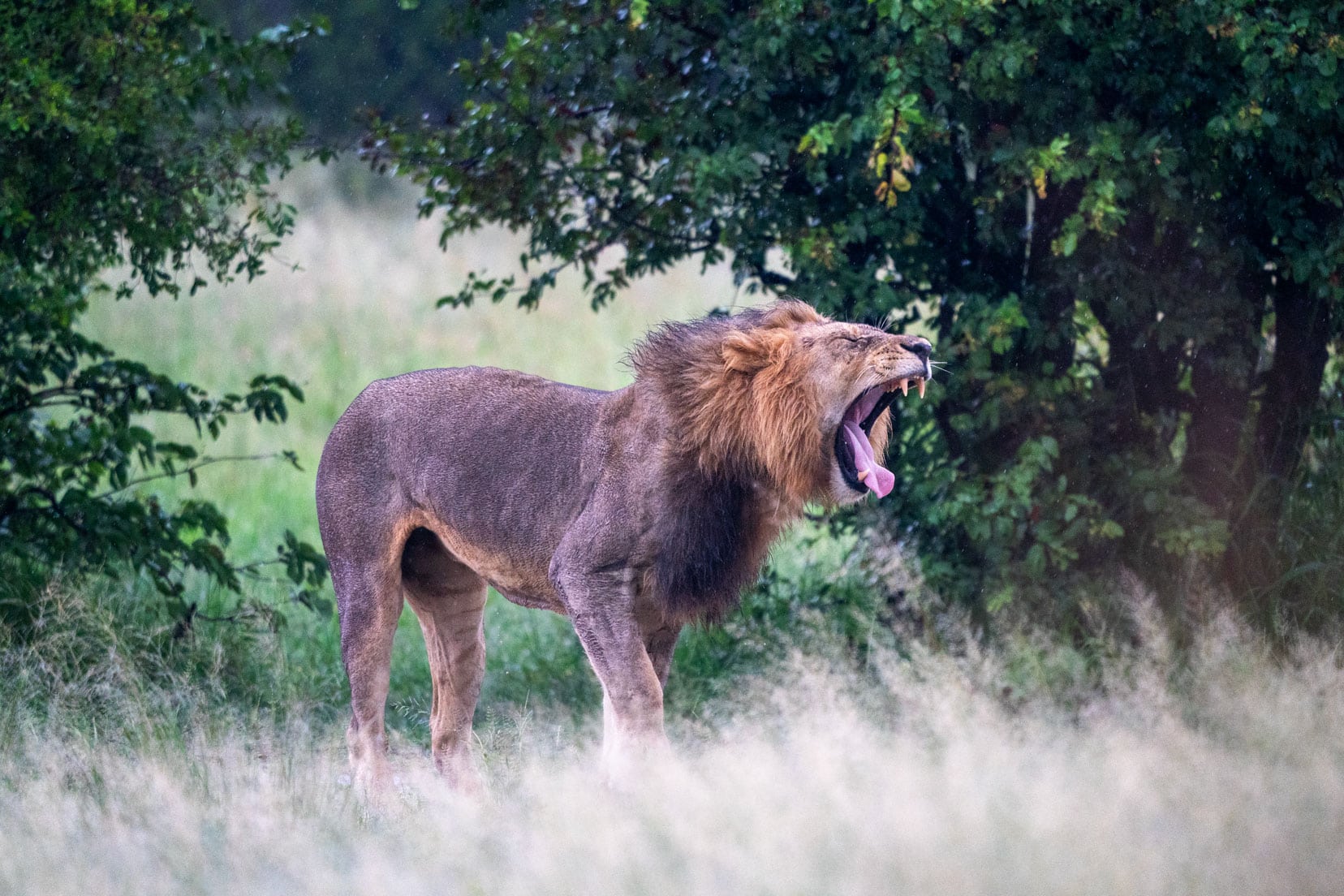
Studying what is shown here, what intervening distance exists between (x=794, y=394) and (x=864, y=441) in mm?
267

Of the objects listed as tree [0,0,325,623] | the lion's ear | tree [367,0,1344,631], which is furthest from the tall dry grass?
tree [0,0,325,623]

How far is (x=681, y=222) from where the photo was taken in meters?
7.34

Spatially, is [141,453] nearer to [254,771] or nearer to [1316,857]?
[254,771]

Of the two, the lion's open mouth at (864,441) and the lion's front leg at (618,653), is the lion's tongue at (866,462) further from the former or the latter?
Result: the lion's front leg at (618,653)

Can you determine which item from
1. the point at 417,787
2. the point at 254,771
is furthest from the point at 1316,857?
the point at 254,771

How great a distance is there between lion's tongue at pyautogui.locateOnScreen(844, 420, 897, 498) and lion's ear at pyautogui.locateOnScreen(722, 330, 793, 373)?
32 cm

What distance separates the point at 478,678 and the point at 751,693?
42.2 inches

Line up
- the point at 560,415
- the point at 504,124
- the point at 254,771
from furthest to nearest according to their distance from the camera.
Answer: the point at 504,124 → the point at 560,415 → the point at 254,771

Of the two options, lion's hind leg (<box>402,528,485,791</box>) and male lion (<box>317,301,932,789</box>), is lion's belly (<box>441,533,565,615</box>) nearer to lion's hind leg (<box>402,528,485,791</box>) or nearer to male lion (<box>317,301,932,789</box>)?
male lion (<box>317,301,932,789</box>)

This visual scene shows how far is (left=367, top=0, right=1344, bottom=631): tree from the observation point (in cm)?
629

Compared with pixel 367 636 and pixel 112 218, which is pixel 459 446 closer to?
pixel 367 636

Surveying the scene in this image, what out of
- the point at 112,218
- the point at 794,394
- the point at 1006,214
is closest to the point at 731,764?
the point at 794,394

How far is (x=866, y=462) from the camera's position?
5051 mm

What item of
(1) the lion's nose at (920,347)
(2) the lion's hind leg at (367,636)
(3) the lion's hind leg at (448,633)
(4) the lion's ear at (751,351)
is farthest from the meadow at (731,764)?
(1) the lion's nose at (920,347)
